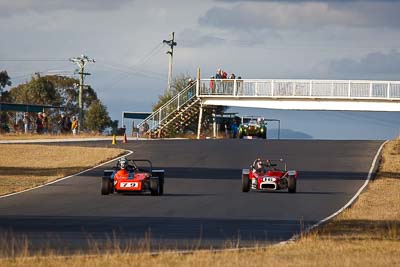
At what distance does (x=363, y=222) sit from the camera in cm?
2389

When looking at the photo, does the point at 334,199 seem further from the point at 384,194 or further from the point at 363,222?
the point at 363,222

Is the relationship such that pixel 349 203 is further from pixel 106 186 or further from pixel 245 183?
pixel 106 186

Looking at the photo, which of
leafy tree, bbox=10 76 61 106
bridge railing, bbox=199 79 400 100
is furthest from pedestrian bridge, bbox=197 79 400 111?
leafy tree, bbox=10 76 61 106

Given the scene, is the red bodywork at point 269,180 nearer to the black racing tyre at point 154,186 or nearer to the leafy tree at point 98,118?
the black racing tyre at point 154,186

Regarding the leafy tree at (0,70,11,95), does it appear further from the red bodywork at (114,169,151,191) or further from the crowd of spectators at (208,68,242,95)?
the red bodywork at (114,169,151,191)

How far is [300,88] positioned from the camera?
231ft

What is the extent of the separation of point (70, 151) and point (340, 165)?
1549 cm

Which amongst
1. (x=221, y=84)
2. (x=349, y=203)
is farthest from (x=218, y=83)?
(x=349, y=203)

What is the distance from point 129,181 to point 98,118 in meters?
79.8

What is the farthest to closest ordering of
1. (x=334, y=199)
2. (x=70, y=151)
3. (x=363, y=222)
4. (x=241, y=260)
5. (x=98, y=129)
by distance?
(x=98, y=129) < (x=70, y=151) < (x=334, y=199) < (x=363, y=222) < (x=241, y=260)

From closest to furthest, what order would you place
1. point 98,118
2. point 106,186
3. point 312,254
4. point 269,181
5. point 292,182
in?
point 312,254, point 106,186, point 292,182, point 269,181, point 98,118

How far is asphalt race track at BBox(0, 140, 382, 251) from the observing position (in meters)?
19.8

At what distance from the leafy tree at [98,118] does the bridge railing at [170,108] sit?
30.4m

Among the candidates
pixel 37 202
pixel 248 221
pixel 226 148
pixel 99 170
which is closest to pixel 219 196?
pixel 37 202
